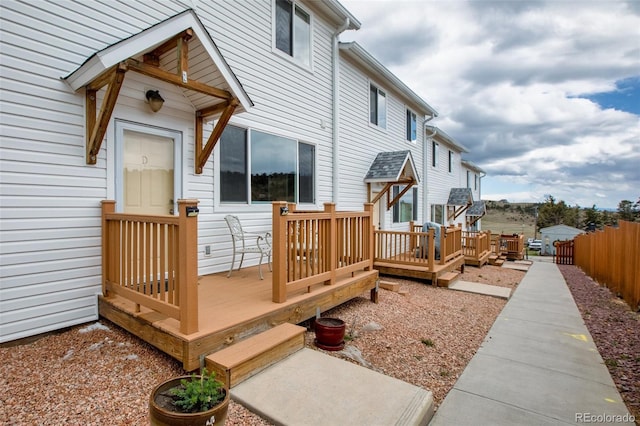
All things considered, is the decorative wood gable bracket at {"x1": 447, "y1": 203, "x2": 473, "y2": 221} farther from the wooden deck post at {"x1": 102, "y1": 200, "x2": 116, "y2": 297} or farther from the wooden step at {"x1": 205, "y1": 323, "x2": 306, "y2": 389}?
the wooden deck post at {"x1": 102, "y1": 200, "x2": 116, "y2": 297}

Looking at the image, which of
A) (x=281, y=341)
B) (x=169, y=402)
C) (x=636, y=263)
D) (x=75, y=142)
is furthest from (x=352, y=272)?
(x=636, y=263)

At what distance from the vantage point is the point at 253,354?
2.68 metres

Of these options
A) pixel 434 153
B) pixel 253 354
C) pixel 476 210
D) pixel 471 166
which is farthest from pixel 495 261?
pixel 253 354

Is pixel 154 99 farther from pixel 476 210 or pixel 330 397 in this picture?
pixel 476 210

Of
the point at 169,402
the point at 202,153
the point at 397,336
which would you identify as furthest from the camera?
the point at 202,153

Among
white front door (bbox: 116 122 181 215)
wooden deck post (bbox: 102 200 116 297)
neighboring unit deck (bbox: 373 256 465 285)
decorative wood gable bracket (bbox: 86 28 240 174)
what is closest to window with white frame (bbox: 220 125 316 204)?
white front door (bbox: 116 122 181 215)

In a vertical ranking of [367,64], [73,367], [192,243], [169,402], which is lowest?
[73,367]

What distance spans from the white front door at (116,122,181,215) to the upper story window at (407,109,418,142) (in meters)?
9.60

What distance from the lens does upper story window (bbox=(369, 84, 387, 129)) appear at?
379 inches

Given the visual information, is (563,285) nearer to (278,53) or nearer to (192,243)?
(278,53)

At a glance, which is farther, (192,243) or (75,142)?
(75,142)

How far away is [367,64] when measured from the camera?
345 inches

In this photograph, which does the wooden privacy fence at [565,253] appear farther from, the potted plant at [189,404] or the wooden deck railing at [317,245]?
the potted plant at [189,404]

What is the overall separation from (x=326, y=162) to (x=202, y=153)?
11.3 feet
